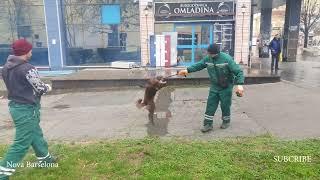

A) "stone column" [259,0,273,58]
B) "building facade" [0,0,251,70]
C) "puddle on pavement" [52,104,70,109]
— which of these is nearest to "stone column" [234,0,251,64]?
"building facade" [0,0,251,70]

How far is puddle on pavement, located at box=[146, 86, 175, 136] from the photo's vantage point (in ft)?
20.6

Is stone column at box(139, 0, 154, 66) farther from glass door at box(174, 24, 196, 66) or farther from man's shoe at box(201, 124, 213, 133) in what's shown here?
man's shoe at box(201, 124, 213, 133)

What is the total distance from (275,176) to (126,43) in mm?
13811

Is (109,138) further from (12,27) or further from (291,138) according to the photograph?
(12,27)

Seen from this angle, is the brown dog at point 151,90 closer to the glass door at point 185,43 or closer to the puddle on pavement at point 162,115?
the puddle on pavement at point 162,115

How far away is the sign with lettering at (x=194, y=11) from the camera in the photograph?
52.7 feet

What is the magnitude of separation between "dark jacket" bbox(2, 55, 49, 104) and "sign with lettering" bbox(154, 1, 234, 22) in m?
12.7

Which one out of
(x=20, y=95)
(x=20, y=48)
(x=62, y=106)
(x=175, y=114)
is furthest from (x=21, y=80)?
(x=62, y=106)

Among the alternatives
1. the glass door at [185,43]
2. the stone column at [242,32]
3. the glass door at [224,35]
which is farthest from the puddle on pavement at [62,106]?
the stone column at [242,32]

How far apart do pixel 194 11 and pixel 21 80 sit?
13.0m

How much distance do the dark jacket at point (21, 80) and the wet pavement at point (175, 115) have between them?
2.08 metres

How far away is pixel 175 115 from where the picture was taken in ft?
24.8

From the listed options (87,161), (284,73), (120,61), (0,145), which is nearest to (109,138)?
(87,161)

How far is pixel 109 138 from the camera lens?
19.7 ft
